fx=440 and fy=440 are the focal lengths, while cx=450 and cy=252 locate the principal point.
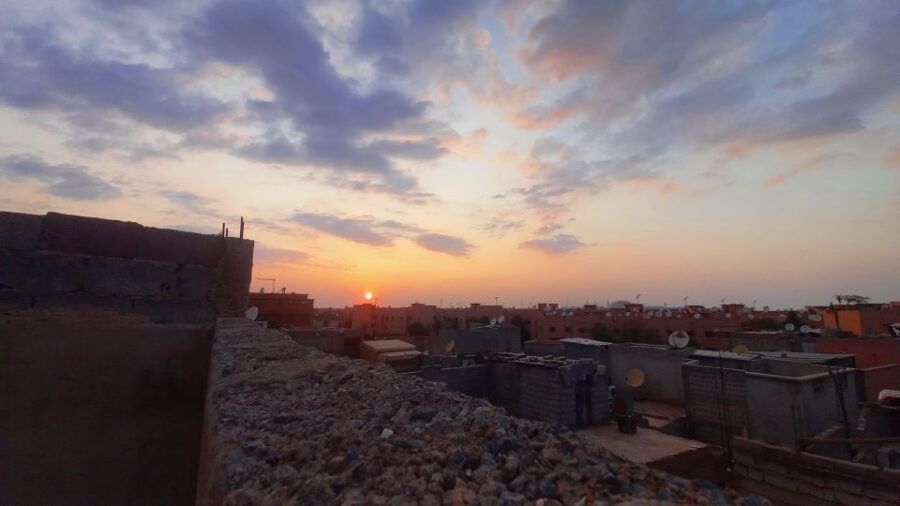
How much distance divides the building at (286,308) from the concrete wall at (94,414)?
67.2 ft

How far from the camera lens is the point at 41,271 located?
14.5ft

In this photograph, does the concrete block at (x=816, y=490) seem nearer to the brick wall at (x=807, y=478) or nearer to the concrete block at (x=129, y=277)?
the brick wall at (x=807, y=478)

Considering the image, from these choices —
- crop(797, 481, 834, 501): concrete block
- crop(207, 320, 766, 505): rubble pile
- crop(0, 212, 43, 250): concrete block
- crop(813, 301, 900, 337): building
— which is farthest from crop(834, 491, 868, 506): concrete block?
crop(813, 301, 900, 337): building

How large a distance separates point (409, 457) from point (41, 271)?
199 inches

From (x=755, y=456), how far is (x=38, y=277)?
14.1m

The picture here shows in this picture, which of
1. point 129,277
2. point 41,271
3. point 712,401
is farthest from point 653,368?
point 41,271

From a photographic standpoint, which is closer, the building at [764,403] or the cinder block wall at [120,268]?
the cinder block wall at [120,268]

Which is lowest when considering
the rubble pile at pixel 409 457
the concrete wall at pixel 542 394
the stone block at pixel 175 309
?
the concrete wall at pixel 542 394

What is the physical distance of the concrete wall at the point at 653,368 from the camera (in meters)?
20.2

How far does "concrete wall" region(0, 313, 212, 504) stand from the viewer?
4.07m

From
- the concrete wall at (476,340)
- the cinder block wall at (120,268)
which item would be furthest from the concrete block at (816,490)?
the concrete wall at (476,340)

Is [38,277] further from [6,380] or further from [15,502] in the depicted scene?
[15,502]

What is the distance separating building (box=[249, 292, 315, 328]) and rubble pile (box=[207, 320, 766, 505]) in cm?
2408

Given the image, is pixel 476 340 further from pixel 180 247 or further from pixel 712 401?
pixel 180 247
